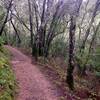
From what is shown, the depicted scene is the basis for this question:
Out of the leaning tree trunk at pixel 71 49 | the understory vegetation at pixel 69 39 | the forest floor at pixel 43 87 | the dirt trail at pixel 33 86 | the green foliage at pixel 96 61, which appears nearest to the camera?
the dirt trail at pixel 33 86

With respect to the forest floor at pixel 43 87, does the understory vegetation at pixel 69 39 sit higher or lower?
higher

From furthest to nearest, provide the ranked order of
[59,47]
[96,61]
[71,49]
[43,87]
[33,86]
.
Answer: [59,47] → [96,61] → [71,49] → [43,87] → [33,86]

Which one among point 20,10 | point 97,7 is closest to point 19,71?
point 97,7

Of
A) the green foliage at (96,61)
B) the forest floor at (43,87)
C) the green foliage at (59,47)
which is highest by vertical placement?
the green foliage at (59,47)

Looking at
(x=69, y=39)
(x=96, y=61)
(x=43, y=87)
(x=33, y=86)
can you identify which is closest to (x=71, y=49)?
(x=69, y=39)

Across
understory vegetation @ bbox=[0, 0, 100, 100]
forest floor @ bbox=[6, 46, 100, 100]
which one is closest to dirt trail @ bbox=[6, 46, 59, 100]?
forest floor @ bbox=[6, 46, 100, 100]

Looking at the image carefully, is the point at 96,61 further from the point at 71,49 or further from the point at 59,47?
the point at 59,47

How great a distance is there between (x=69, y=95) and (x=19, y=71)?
3655mm

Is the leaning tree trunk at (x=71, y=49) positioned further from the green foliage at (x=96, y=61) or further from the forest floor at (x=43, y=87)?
the green foliage at (x=96, y=61)

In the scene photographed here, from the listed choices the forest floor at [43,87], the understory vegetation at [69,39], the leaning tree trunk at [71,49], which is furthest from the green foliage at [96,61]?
the leaning tree trunk at [71,49]

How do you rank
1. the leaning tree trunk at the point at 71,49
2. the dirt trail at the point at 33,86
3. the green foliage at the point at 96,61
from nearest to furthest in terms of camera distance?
1. the dirt trail at the point at 33,86
2. the leaning tree trunk at the point at 71,49
3. the green foliage at the point at 96,61

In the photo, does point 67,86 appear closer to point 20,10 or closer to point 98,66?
point 98,66

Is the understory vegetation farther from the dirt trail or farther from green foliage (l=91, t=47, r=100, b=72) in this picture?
the dirt trail

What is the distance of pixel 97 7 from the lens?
2080 cm
